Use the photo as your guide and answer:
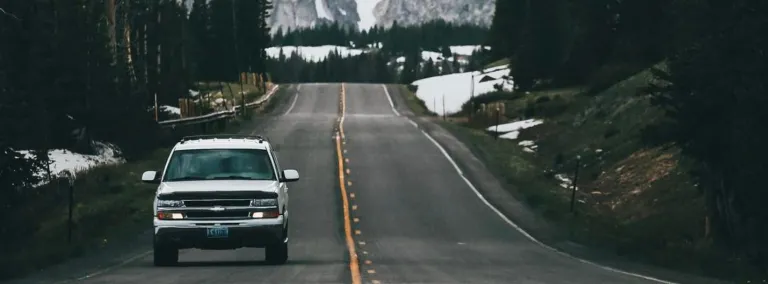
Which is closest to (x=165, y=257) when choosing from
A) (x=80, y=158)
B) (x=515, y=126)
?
(x=80, y=158)

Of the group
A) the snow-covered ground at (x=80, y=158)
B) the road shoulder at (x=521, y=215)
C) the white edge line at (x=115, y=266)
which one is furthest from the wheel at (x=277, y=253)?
the snow-covered ground at (x=80, y=158)

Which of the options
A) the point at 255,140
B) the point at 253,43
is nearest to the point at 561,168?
the point at 255,140

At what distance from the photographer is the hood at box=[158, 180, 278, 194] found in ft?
68.3

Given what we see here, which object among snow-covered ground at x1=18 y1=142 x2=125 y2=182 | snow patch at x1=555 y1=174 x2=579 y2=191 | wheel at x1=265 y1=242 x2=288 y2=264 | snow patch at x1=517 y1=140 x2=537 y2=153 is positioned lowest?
snow patch at x1=555 y1=174 x2=579 y2=191

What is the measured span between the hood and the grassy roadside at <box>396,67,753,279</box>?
350 inches

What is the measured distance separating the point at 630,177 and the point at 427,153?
11548mm

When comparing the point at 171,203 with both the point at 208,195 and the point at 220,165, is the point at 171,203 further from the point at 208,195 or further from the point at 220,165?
the point at 220,165

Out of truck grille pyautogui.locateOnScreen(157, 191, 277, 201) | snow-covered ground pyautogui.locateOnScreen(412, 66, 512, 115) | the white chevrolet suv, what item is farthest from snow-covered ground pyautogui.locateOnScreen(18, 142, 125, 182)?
snow-covered ground pyautogui.locateOnScreen(412, 66, 512, 115)

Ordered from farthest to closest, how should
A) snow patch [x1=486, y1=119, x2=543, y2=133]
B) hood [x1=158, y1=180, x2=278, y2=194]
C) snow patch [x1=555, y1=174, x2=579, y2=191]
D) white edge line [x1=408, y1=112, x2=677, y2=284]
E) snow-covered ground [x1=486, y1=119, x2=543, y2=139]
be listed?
snow patch [x1=486, y1=119, x2=543, y2=133], snow-covered ground [x1=486, y1=119, x2=543, y2=139], snow patch [x1=555, y1=174, x2=579, y2=191], white edge line [x1=408, y1=112, x2=677, y2=284], hood [x1=158, y1=180, x2=278, y2=194]

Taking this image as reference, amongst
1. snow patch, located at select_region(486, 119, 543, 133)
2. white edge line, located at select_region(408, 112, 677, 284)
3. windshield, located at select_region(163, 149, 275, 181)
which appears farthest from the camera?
snow patch, located at select_region(486, 119, 543, 133)

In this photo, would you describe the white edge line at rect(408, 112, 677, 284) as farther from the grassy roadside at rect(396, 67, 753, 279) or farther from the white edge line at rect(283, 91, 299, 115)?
the white edge line at rect(283, 91, 299, 115)

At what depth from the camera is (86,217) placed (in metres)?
33.8

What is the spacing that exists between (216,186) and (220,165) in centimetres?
98

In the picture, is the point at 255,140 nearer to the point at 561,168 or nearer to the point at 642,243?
the point at 642,243
